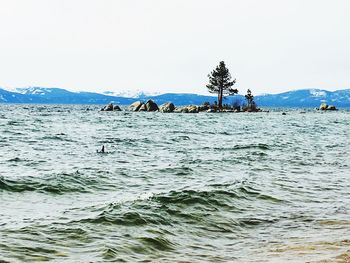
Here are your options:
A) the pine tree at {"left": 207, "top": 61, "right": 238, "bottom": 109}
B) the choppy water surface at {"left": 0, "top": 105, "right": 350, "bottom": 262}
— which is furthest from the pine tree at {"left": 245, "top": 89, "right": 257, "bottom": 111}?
the choppy water surface at {"left": 0, "top": 105, "right": 350, "bottom": 262}

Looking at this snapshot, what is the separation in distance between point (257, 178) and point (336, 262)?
11052mm

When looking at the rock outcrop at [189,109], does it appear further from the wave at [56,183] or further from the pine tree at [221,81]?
the wave at [56,183]

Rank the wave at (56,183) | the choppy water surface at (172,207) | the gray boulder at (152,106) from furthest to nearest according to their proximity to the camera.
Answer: the gray boulder at (152,106), the wave at (56,183), the choppy water surface at (172,207)

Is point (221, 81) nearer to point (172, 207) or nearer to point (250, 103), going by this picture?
point (250, 103)

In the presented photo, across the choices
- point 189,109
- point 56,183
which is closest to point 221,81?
point 189,109

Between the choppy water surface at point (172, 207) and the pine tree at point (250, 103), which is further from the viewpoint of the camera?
the pine tree at point (250, 103)

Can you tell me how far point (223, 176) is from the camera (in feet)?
65.3

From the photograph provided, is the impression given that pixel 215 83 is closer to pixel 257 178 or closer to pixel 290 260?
pixel 257 178

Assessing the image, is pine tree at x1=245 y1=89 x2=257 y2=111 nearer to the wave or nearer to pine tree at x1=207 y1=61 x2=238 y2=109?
pine tree at x1=207 y1=61 x2=238 y2=109

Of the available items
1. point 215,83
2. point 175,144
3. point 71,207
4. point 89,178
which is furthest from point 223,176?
point 215,83

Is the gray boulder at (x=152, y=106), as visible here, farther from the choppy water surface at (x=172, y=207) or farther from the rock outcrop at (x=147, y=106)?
the choppy water surface at (x=172, y=207)

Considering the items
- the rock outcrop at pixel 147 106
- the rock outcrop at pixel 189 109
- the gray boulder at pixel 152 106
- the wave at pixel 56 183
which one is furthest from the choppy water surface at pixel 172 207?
the rock outcrop at pixel 147 106

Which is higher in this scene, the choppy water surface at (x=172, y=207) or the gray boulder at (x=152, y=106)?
the gray boulder at (x=152, y=106)

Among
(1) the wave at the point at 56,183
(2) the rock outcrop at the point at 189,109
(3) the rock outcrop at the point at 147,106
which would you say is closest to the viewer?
(1) the wave at the point at 56,183
